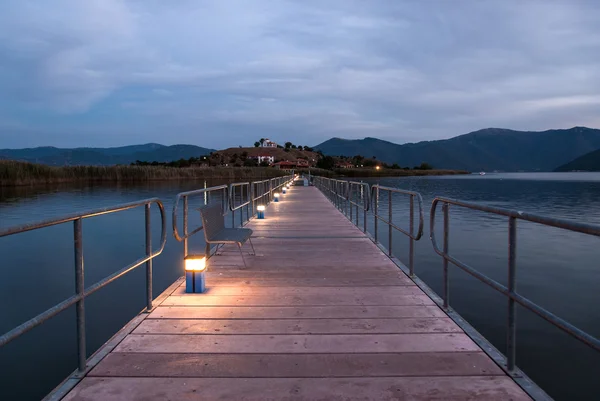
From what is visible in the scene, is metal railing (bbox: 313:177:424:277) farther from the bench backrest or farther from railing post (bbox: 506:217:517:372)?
the bench backrest

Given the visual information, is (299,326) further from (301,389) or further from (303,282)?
(303,282)

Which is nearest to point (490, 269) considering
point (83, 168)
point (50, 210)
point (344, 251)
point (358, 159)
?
point (344, 251)

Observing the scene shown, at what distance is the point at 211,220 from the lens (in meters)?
5.51

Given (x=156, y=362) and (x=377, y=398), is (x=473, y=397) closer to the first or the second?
(x=377, y=398)

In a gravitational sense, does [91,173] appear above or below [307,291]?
above

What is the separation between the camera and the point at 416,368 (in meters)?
2.79

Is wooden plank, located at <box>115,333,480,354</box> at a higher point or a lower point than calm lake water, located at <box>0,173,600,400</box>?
higher

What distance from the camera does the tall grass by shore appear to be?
123 ft

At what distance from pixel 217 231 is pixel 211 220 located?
40 cm

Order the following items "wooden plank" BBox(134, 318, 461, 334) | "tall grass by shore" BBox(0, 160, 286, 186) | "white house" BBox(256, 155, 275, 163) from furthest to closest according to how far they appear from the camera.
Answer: "white house" BBox(256, 155, 275, 163) < "tall grass by shore" BBox(0, 160, 286, 186) < "wooden plank" BBox(134, 318, 461, 334)

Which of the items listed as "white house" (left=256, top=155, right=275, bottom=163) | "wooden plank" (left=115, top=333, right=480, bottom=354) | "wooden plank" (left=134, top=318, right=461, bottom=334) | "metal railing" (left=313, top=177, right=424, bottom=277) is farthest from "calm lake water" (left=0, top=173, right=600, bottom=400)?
"white house" (left=256, top=155, right=275, bottom=163)

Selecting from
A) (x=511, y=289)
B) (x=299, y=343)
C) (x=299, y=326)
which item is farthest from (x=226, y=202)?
(x=511, y=289)

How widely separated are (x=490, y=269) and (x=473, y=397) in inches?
405

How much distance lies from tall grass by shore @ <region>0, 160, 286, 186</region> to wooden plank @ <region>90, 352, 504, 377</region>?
39445 millimetres
